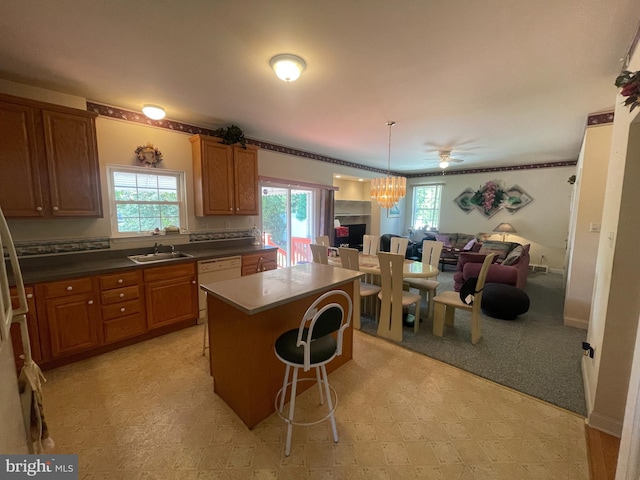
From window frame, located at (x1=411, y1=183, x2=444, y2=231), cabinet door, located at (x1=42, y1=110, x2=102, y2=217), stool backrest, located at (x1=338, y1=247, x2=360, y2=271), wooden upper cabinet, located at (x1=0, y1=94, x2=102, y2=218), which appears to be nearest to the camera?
wooden upper cabinet, located at (x1=0, y1=94, x2=102, y2=218)

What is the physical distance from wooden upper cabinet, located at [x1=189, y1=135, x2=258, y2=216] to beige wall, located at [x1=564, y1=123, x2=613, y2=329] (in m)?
4.18

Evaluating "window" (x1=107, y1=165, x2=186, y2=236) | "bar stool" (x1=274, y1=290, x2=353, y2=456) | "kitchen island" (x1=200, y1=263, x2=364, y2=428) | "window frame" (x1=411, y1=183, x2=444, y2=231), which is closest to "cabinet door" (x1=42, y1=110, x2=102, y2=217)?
"window" (x1=107, y1=165, x2=186, y2=236)

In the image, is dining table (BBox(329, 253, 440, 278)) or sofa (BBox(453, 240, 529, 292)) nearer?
dining table (BBox(329, 253, 440, 278))

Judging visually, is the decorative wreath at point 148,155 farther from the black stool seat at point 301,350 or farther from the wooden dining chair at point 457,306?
the wooden dining chair at point 457,306

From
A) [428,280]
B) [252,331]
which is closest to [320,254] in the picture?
[428,280]

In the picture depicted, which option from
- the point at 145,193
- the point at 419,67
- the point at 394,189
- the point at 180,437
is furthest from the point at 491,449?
the point at 145,193

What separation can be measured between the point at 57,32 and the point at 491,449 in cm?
380

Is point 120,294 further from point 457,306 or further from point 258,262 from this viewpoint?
point 457,306

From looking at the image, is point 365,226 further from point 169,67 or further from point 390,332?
point 169,67

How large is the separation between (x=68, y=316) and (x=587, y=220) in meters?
5.59

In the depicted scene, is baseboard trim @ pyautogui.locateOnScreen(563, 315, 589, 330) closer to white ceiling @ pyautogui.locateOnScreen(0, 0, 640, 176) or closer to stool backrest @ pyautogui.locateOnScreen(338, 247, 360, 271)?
white ceiling @ pyautogui.locateOnScreen(0, 0, 640, 176)

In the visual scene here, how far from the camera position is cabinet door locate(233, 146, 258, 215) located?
378 centimetres

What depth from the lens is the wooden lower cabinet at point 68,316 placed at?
2.33 metres

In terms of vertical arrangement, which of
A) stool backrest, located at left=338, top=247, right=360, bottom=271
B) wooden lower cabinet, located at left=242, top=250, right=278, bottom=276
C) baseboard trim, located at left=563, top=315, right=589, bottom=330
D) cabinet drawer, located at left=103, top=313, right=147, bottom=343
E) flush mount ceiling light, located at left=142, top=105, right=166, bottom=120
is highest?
flush mount ceiling light, located at left=142, top=105, right=166, bottom=120
